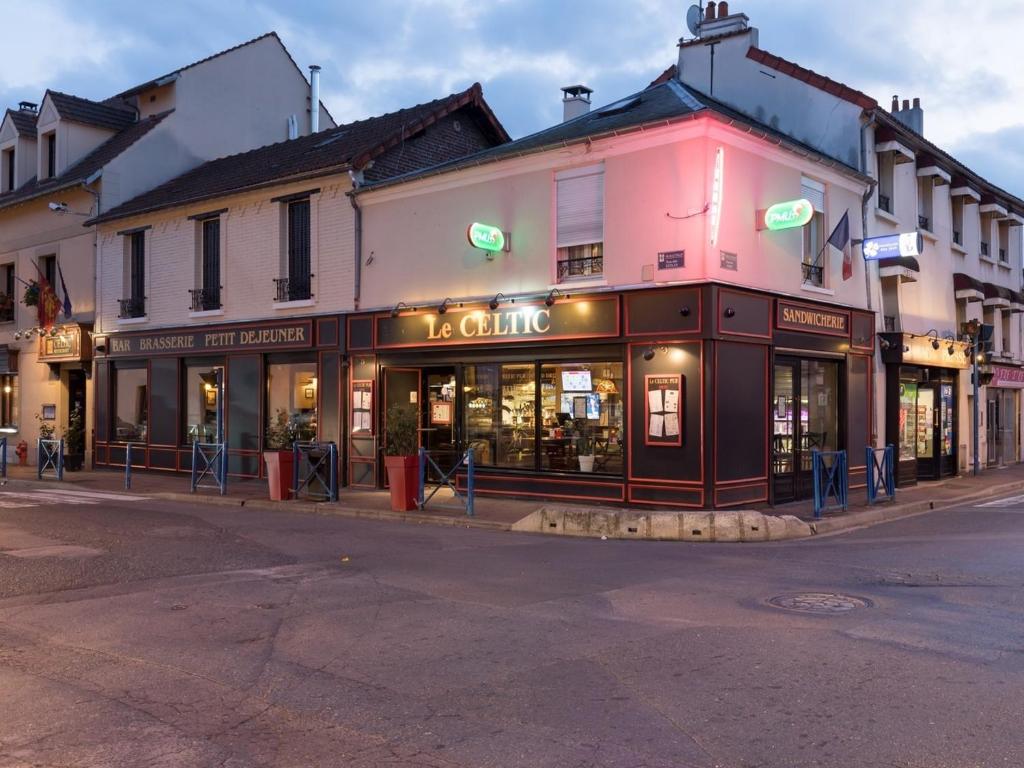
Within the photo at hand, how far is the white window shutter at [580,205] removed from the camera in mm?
14977

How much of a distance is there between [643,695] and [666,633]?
5.02ft

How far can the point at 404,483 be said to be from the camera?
14.5m

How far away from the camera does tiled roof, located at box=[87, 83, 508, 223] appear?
18.7 metres

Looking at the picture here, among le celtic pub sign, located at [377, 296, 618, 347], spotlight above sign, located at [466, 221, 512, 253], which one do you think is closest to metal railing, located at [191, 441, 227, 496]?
le celtic pub sign, located at [377, 296, 618, 347]

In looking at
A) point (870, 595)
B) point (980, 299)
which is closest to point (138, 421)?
point (870, 595)

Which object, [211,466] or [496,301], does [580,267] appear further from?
[211,466]

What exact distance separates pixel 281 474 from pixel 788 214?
946 centimetres

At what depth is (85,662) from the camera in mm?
6086

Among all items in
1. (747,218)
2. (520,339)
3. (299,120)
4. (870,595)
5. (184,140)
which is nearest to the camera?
(870,595)

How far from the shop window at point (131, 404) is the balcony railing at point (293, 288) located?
5.38 meters

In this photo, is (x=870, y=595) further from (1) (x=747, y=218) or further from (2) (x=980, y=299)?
(2) (x=980, y=299)

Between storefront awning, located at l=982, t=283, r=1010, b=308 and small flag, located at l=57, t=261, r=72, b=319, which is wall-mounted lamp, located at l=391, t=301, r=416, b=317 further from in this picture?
storefront awning, located at l=982, t=283, r=1010, b=308

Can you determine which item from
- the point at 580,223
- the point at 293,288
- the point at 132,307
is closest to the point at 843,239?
the point at 580,223

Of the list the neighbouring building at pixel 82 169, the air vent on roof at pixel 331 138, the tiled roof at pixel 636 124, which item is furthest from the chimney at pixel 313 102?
the tiled roof at pixel 636 124
